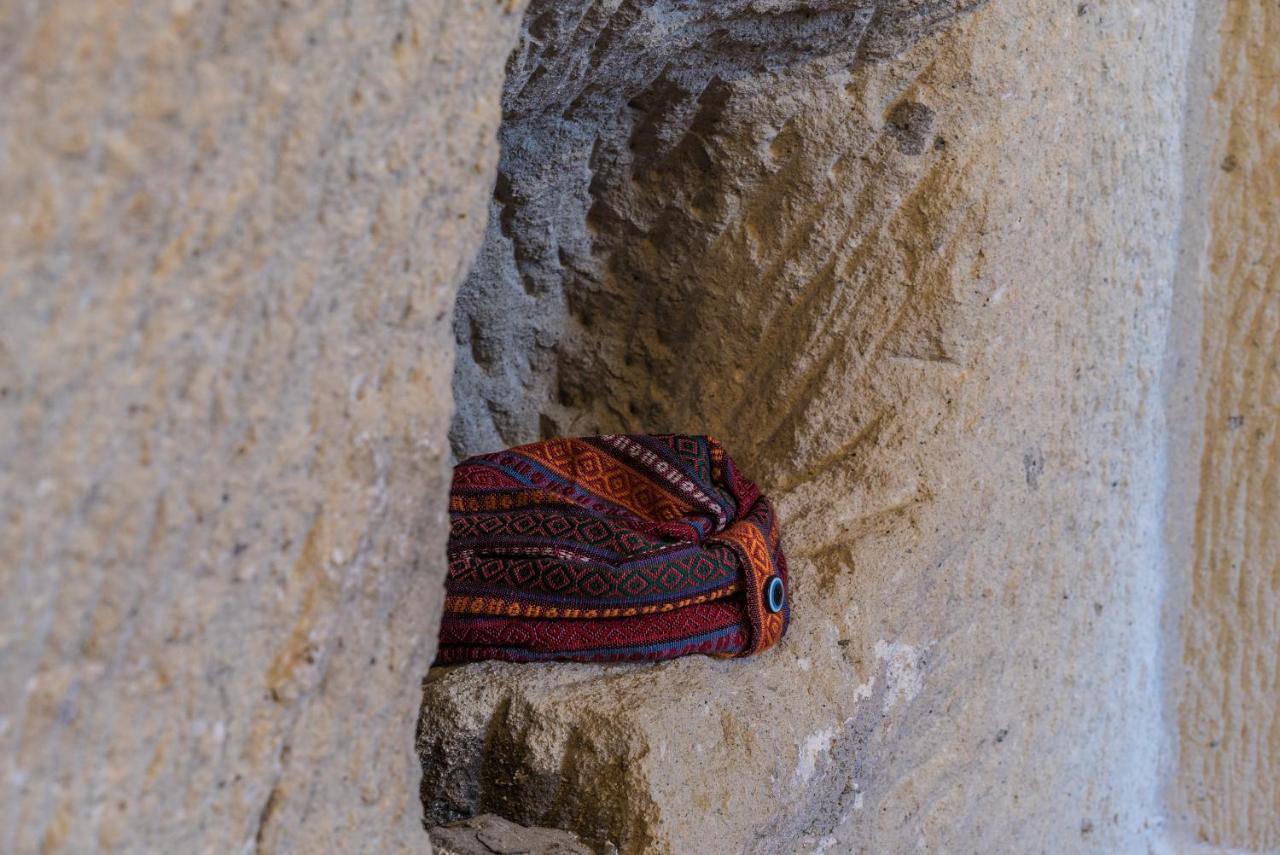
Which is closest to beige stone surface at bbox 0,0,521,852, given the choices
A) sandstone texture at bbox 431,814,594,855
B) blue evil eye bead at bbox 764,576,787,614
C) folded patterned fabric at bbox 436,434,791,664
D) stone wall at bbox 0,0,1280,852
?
stone wall at bbox 0,0,1280,852

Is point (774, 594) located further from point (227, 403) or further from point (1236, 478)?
point (1236, 478)

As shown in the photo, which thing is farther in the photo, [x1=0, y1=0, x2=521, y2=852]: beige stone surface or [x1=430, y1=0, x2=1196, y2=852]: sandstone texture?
[x1=430, y1=0, x2=1196, y2=852]: sandstone texture

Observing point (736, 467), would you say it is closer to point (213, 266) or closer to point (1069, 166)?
point (1069, 166)

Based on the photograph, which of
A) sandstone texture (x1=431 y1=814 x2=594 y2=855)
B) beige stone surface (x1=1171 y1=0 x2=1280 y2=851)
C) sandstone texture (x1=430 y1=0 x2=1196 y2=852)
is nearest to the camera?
sandstone texture (x1=431 y1=814 x2=594 y2=855)

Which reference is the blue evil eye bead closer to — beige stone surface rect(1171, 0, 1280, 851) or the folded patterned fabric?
the folded patterned fabric

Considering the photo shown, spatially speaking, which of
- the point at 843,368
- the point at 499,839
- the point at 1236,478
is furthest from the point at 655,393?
the point at 1236,478

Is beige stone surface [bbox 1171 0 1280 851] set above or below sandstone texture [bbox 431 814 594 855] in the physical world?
above

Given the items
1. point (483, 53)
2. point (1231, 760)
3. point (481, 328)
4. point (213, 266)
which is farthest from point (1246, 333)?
point (213, 266)
